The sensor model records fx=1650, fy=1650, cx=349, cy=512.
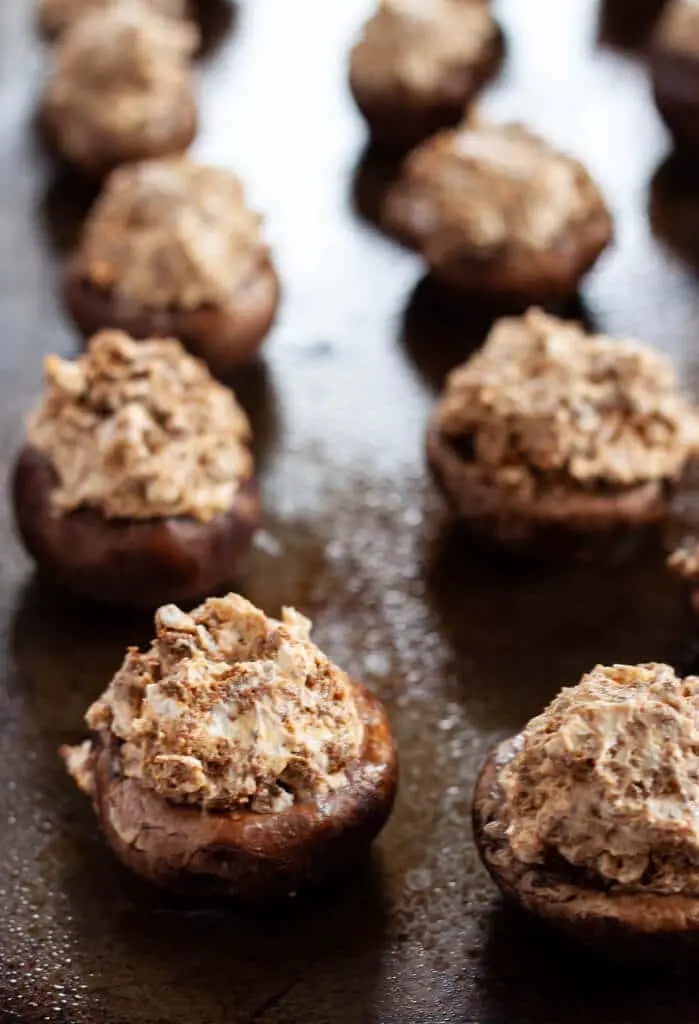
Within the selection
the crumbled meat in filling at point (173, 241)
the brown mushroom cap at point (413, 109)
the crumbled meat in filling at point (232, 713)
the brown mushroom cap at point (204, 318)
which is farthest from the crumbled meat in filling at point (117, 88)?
the crumbled meat in filling at point (232, 713)

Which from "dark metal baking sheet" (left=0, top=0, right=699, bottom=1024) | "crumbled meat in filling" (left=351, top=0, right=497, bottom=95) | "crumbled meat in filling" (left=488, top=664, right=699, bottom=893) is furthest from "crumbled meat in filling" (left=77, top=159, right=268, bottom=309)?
"crumbled meat in filling" (left=488, top=664, right=699, bottom=893)

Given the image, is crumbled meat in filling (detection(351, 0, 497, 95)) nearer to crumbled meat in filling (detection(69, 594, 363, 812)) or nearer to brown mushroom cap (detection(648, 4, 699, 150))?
brown mushroom cap (detection(648, 4, 699, 150))

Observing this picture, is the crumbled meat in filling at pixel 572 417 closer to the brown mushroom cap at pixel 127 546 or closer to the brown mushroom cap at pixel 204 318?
the brown mushroom cap at pixel 127 546

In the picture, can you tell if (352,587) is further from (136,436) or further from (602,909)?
(602,909)

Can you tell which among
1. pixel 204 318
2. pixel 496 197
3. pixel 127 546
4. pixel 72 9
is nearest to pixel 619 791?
pixel 127 546

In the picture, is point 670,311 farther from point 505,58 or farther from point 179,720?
point 179,720

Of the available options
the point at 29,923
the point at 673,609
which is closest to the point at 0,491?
the point at 29,923
